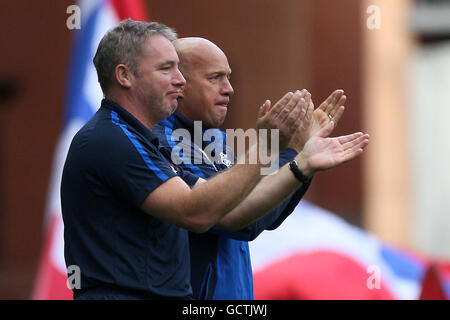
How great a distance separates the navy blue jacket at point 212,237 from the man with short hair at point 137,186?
0.45m

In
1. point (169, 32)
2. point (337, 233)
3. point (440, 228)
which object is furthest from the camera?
point (440, 228)

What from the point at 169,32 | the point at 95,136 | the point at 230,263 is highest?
the point at 169,32

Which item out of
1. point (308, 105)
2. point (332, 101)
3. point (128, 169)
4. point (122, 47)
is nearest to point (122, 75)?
point (122, 47)

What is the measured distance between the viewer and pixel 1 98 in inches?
408

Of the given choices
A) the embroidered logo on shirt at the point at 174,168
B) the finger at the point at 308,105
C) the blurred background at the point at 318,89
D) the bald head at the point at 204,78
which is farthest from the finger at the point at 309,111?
the blurred background at the point at 318,89

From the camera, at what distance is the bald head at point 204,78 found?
4020 millimetres

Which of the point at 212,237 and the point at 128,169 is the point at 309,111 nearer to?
the point at 212,237

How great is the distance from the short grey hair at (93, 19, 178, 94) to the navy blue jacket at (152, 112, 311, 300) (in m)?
0.50

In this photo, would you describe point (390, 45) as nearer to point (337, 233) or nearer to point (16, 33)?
point (16, 33)

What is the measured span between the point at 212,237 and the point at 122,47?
96 cm

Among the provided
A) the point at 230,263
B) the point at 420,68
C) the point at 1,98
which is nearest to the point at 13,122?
the point at 1,98

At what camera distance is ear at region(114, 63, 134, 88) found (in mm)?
3496

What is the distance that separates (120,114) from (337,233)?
3264mm

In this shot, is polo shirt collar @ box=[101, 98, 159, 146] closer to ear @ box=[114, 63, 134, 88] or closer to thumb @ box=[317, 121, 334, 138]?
ear @ box=[114, 63, 134, 88]
